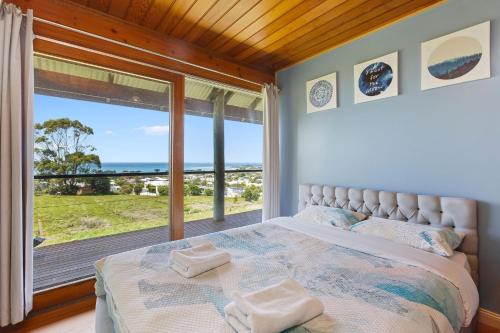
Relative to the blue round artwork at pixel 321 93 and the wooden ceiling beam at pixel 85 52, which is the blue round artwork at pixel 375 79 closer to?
the blue round artwork at pixel 321 93

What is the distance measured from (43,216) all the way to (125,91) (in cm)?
150

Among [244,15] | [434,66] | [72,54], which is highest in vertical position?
[244,15]

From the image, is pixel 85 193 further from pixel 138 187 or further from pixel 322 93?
pixel 322 93

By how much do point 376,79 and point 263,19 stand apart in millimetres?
1268

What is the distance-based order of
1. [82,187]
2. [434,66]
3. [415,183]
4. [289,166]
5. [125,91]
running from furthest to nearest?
[289,166] < [125,91] < [82,187] < [415,183] < [434,66]

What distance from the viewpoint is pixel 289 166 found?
3.42m

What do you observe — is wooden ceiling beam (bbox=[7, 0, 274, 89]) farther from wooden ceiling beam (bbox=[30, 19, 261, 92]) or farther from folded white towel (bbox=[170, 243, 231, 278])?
folded white towel (bbox=[170, 243, 231, 278])

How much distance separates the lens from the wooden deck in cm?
231

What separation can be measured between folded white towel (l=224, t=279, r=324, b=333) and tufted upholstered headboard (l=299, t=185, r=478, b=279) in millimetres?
1583

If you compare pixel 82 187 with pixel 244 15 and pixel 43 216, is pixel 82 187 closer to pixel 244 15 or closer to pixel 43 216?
pixel 43 216

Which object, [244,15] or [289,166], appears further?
[289,166]

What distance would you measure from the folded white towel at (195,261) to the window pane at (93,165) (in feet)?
4.54

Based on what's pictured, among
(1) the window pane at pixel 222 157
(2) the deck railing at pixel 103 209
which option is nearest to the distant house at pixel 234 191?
(1) the window pane at pixel 222 157

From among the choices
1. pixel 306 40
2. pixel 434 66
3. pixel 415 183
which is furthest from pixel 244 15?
pixel 415 183
